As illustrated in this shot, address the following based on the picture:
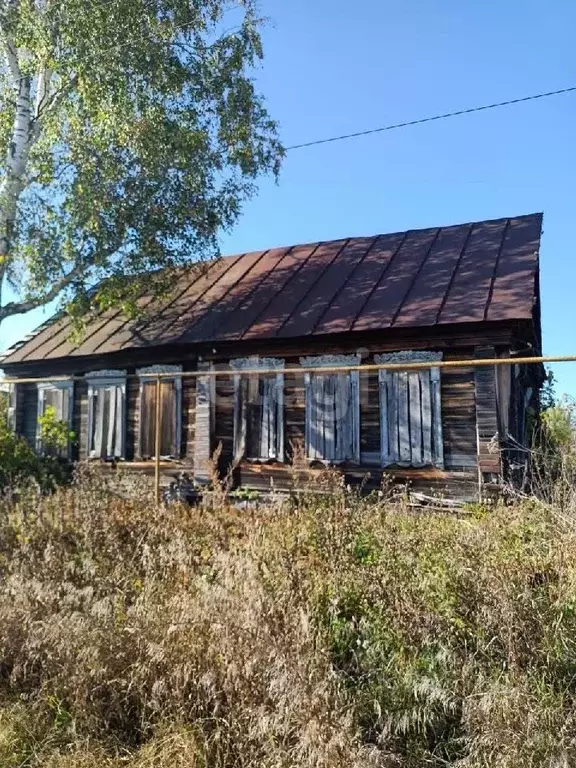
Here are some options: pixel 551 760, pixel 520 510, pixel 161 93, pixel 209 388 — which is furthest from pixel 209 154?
pixel 551 760

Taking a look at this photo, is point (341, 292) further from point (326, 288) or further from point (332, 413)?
point (332, 413)

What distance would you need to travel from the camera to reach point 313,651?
371 centimetres

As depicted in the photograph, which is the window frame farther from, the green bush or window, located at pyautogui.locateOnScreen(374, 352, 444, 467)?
window, located at pyautogui.locateOnScreen(374, 352, 444, 467)

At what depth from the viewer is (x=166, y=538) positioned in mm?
5613

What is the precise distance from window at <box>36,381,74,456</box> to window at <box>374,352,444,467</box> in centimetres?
791

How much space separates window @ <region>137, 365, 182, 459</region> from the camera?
42.0ft

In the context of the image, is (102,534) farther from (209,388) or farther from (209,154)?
(209,154)

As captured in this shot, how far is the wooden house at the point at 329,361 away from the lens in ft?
32.8

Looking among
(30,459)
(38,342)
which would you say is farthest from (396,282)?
(38,342)

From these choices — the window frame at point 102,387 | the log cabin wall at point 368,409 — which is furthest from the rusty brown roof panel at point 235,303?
the window frame at point 102,387

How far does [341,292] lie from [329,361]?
5.48ft

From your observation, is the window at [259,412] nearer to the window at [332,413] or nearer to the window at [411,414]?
the window at [332,413]

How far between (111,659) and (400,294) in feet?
27.9

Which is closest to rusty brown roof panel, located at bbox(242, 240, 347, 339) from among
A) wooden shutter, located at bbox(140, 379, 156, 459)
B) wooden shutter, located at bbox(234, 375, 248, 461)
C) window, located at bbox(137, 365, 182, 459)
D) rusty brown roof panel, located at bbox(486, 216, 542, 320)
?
wooden shutter, located at bbox(234, 375, 248, 461)
